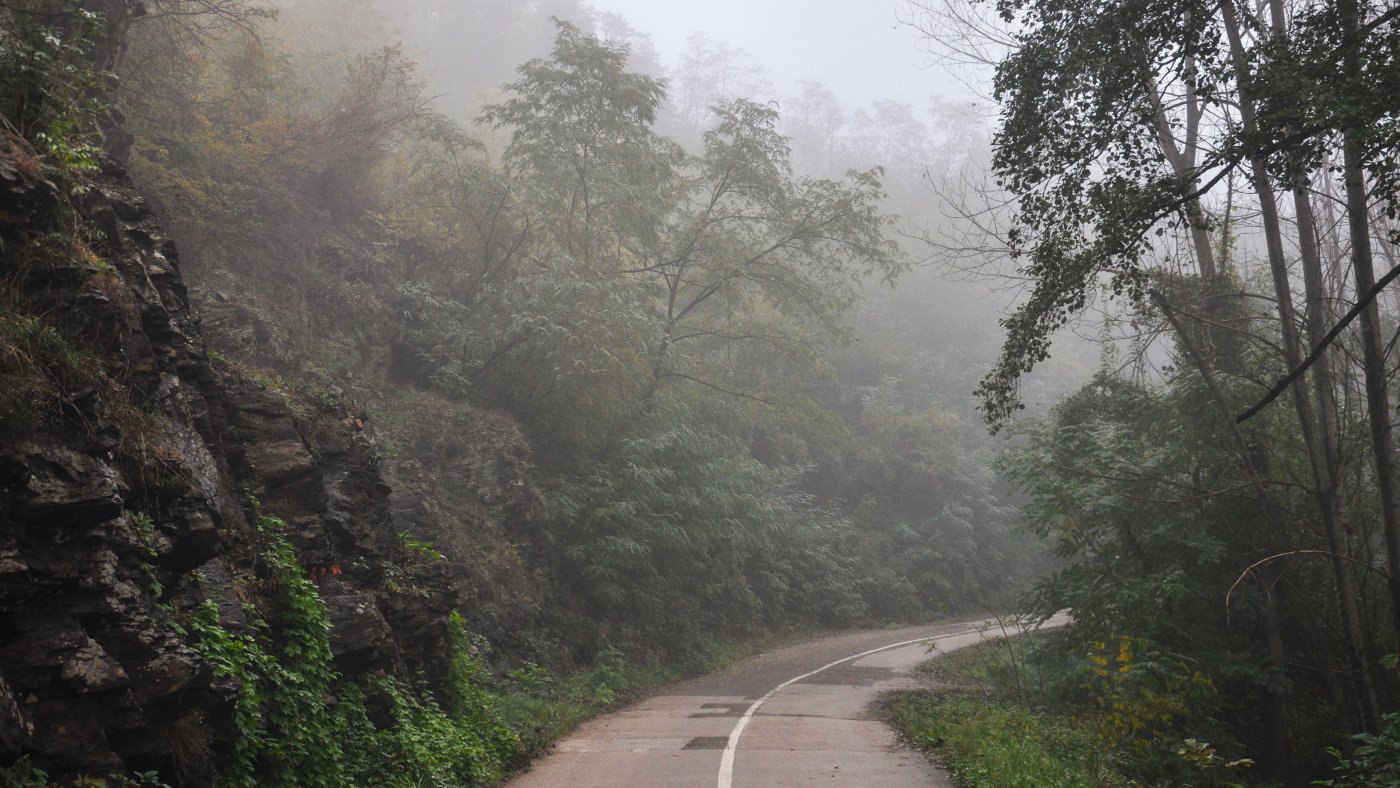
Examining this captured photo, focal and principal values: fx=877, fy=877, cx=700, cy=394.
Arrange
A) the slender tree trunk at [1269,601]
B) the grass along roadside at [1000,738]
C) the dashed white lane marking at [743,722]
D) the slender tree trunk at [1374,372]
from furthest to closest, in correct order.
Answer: the slender tree trunk at [1269,601] → the dashed white lane marking at [743,722] → the grass along roadside at [1000,738] → the slender tree trunk at [1374,372]

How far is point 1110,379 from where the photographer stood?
14.4 meters

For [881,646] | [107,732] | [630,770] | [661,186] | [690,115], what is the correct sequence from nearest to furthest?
[107,732]
[630,770]
[661,186]
[881,646]
[690,115]

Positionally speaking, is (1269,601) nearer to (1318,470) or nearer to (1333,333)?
(1318,470)

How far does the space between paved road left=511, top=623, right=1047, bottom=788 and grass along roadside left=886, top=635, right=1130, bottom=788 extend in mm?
393

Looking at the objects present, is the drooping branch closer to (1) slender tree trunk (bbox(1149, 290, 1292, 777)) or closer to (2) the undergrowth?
(1) slender tree trunk (bbox(1149, 290, 1292, 777))

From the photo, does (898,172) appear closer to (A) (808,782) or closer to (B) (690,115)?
(B) (690,115)

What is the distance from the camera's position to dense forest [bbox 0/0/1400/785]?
5.82 m

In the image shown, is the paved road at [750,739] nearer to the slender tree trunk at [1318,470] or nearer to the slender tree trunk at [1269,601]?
the slender tree trunk at [1269,601]

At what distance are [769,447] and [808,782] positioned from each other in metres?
25.7

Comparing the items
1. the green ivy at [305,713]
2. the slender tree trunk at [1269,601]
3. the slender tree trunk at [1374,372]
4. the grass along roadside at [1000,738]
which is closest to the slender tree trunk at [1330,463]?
the slender tree trunk at [1269,601]

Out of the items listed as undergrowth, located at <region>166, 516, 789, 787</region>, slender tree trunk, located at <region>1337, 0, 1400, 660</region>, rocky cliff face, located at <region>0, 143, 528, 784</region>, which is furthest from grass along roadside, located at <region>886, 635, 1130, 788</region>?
rocky cliff face, located at <region>0, 143, 528, 784</region>

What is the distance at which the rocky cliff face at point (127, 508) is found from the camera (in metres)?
4.72

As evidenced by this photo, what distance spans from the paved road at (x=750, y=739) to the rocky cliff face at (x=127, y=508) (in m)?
2.70

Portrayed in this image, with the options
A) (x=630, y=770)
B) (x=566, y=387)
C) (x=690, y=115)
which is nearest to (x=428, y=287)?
(x=566, y=387)
